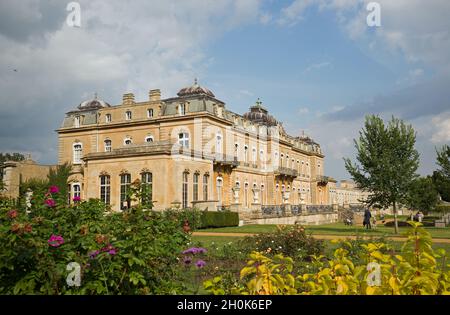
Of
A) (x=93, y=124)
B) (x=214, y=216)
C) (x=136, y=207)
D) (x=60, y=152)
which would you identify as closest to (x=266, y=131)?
(x=93, y=124)

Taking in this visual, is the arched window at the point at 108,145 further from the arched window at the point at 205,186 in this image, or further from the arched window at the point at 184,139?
the arched window at the point at 205,186

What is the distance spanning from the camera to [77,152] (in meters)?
44.6

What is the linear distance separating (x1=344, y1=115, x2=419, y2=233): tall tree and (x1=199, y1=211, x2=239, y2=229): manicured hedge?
8.91 metres

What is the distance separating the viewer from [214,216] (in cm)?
2672

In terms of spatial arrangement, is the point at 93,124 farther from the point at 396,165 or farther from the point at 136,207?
the point at 136,207

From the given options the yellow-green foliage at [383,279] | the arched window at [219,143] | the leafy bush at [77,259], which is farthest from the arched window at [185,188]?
the yellow-green foliage at [383,279]

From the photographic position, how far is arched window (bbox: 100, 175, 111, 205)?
3167 centimetres

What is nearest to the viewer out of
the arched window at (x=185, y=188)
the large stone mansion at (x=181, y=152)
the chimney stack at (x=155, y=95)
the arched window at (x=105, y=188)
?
the large stone mansion at (x=181, y=152)

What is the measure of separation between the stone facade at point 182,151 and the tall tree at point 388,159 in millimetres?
10795

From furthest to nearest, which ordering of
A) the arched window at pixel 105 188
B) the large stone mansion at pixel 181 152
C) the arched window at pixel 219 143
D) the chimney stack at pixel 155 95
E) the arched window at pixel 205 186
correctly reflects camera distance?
the chimney stack at pixel 155 95
the arched window at pixel 219 143
the arched window at pixel 205 186
the arched window at pixel 105 188
the large stone mansion at pixel 181 152

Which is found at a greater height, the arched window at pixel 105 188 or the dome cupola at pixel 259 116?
the dome cupola at pixel 259 116

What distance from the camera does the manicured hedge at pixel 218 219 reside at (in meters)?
25.9

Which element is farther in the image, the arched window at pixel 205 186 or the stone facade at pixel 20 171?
the stone facade at pixel 20 171
